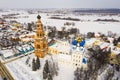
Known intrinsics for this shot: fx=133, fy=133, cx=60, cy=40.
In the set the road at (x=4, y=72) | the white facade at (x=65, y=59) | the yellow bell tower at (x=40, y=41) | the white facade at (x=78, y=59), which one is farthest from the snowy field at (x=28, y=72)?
the yellow bell tower at (x=40, y=41)

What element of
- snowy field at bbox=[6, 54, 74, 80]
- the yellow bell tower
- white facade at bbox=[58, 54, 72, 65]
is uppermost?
the yellow bell tower

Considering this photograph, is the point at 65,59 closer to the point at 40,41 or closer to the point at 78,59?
the point at 78,59

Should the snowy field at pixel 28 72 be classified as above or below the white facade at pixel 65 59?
below

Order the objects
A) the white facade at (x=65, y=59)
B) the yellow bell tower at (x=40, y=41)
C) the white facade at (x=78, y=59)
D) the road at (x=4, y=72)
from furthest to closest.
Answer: the yellow bell tower at (x=40, y=41)
the white facade at (x=65, y=59)
the white facade at (x=78, y=59)
the road at (x=4, y=72)

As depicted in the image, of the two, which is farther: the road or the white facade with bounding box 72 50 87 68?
the white facade with bounding box 72 50 87 68

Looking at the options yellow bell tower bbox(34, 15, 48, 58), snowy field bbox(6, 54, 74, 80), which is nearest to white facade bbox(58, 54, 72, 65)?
snowy field bbox(6, 54, 74, 80)

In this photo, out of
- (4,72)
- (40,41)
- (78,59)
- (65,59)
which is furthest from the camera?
(40,41)

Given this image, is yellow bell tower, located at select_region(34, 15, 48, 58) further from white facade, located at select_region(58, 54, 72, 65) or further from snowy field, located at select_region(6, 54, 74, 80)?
white facade, located at select_region(58, 54, 72, 65)

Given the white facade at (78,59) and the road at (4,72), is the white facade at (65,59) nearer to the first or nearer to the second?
the white facade at (78,59)

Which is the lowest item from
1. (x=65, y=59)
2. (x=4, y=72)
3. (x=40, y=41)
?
(x=4, y=72)

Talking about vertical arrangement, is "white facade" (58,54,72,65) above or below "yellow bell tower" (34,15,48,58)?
below

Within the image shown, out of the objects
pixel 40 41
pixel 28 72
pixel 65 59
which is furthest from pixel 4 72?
pixel 65 59

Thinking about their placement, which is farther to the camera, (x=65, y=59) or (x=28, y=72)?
(x=65, y=59)
